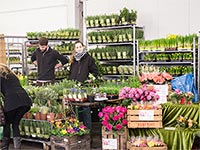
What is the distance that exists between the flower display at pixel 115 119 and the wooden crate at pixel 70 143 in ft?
1.55

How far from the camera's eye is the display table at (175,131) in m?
5.14

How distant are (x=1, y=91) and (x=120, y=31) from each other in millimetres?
4691

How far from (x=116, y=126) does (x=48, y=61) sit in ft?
8.36

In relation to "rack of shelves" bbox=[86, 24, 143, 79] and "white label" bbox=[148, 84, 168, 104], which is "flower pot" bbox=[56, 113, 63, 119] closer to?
"white label" bbox=[148, 84, 168, 104]

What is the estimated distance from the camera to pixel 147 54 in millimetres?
9125

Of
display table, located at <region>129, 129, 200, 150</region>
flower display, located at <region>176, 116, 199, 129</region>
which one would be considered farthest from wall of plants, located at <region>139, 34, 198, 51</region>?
display table, located at <region>129, 129, 200, 150</region>

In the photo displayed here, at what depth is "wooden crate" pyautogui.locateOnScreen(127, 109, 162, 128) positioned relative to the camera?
5.17 meters

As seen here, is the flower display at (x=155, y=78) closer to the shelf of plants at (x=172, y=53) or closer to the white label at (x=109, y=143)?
the white label at (x=109, y=143)

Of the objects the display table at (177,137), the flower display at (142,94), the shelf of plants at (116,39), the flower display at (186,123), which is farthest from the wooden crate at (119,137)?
the shelf of plants at (116,39)

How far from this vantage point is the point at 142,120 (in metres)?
5.23

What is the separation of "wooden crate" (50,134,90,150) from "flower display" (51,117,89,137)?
0.07 metres

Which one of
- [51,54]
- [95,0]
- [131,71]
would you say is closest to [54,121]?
[51,54]

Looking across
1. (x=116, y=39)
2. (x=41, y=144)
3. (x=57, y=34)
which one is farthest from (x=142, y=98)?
(x=57, y=34)

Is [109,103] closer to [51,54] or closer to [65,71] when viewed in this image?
[51,54]
